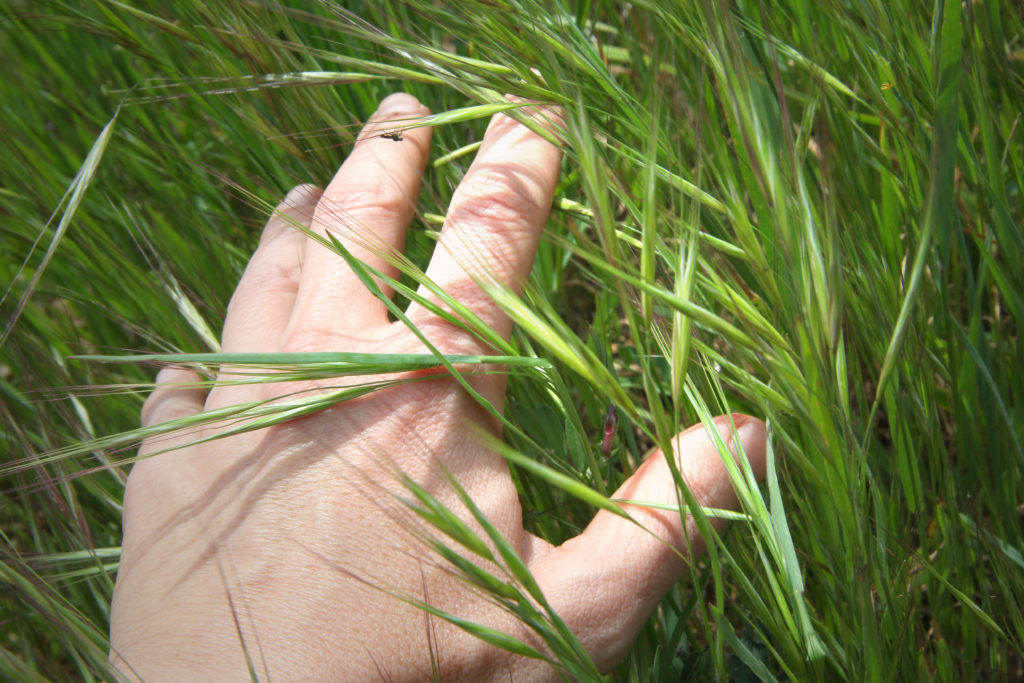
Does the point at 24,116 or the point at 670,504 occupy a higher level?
the point at 24,116

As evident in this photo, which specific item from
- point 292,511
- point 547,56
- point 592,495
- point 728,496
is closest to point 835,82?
point 547,56

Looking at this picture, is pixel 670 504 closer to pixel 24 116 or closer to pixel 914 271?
pixel 914 271

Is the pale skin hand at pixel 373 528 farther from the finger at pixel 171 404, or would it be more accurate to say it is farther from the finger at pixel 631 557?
the finger at pixel 171 404

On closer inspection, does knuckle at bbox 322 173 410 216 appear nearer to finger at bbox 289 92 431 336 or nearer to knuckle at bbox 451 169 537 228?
finger at bbox 289 92 431 336

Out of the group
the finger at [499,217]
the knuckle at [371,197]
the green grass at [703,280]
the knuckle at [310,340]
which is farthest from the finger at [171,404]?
the finger at [499,217]

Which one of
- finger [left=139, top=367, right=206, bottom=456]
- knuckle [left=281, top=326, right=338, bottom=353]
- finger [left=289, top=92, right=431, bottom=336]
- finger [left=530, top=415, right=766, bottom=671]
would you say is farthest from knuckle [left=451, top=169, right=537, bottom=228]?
finger [left=139, top=367, right=206, bottom=456]
